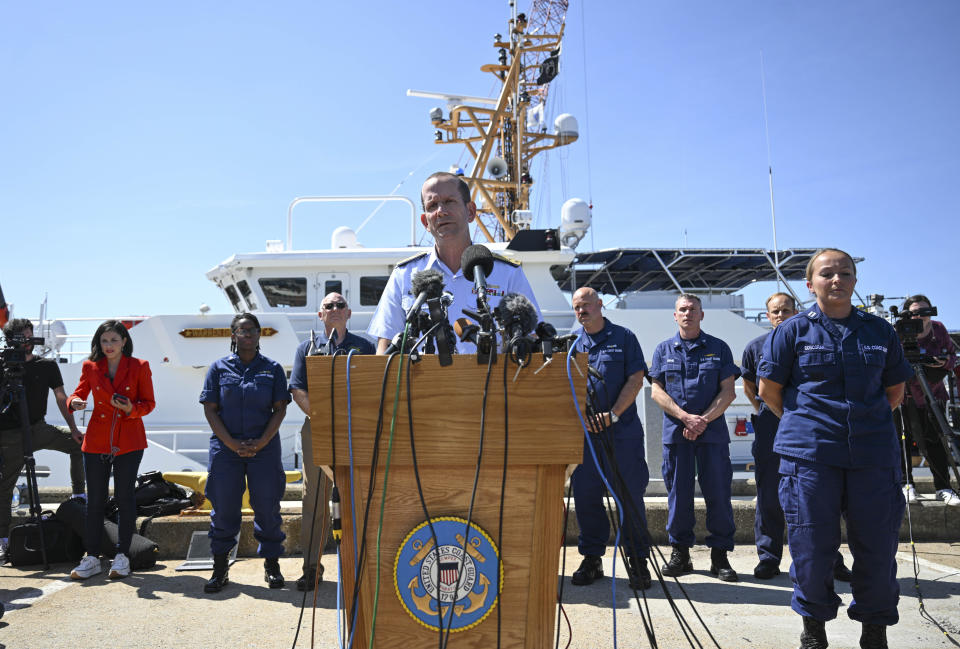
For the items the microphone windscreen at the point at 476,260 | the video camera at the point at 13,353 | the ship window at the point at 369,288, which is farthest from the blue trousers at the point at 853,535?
the ship window at the point at 369,288

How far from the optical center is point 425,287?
1.77 metres

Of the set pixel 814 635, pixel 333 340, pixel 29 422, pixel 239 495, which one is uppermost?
pixel 333 340

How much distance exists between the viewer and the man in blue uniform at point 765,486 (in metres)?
Result: 4.18

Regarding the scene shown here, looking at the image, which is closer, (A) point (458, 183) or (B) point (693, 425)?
(A) point (458, 183)

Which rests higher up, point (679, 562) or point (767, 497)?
point (767, 497)

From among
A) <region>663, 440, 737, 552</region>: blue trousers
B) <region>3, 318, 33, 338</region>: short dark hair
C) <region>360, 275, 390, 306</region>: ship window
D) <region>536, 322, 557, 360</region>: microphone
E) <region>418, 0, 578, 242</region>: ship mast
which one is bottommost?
<region>663, 440, 737, 552</region>: blue trousers

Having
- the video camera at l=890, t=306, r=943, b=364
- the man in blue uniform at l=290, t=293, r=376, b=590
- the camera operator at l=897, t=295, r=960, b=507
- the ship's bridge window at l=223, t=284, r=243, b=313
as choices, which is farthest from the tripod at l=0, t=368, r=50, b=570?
the camera operator at l=897, t=295, r=960, b=507

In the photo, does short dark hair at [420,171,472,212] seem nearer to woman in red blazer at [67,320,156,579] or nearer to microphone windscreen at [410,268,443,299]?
microphone windscreen at [410,268,443,299]

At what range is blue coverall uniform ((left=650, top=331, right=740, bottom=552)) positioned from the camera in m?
4.33

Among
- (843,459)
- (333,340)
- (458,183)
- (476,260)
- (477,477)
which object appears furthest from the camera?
(333,340)

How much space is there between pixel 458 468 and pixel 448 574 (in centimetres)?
27

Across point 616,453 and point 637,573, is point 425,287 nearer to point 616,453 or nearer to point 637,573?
point 637,573

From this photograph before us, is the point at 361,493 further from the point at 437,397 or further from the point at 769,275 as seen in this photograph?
the point at 769,275

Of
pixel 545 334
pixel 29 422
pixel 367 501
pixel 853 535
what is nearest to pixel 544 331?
pixel 545 334
